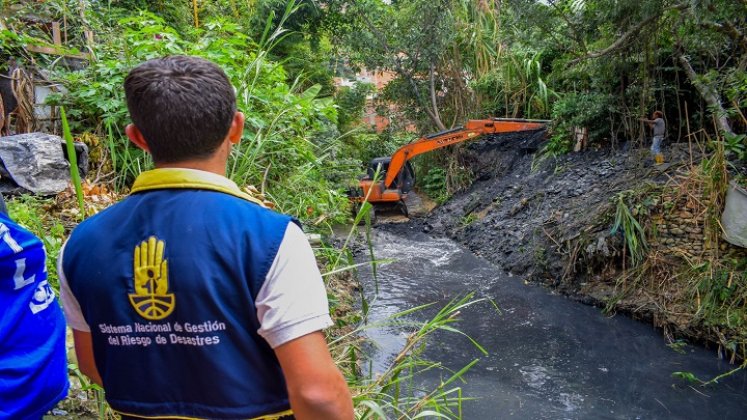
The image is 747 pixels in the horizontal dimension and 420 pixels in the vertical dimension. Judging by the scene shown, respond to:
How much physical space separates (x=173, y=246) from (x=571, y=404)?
4218 millimetres

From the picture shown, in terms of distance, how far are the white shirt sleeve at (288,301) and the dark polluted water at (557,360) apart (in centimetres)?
267

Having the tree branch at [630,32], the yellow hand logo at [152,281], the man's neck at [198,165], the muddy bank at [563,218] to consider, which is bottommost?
the muddy bank at [563,218]

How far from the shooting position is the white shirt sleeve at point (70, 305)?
1.09 m

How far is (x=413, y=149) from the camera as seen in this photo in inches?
426

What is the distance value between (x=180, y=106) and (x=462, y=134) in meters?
10.1

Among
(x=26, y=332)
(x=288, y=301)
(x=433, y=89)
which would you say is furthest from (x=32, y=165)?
(x=433, y=89)

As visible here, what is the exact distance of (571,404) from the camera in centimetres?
441

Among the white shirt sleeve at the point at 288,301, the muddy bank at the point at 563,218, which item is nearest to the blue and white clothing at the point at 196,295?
the white shirt sleeve at the point at 288,301

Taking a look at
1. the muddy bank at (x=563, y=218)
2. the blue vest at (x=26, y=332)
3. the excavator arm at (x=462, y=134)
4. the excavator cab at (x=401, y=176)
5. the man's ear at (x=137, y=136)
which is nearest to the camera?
the man's ear at (x=137, y=136)

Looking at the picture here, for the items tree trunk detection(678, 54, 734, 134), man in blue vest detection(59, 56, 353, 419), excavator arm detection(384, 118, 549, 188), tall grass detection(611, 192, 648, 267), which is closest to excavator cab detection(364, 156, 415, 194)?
excavator arm detection(384, 118, 549, 188)

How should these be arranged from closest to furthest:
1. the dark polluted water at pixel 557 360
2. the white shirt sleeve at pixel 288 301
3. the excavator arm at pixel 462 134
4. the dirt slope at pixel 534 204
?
the white shirt sleeve at pixel 288 301
the dark polluted water at pixel 557 360
the dirt slope at pixel 534 204
the excavator arm at pixel 462 134

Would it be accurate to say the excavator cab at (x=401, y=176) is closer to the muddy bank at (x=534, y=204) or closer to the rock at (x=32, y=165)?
the muddy bank at (x=534, y=204)

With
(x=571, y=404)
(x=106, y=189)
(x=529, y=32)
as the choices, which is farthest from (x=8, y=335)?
(x=529, y=32)

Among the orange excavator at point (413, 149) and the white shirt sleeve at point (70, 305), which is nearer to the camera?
the white shirt sleeve at point (70, 305)
